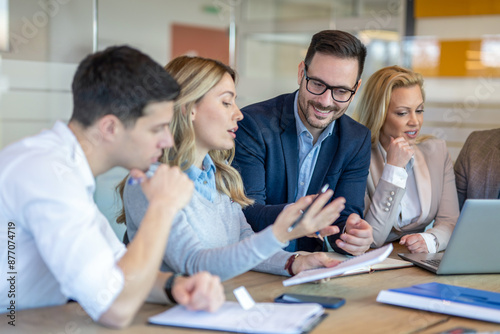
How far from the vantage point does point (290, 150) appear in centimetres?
256

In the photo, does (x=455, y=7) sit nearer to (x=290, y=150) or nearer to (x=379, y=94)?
(x=379, y=94)

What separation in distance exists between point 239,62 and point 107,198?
9.84ft

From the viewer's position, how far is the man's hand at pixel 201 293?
1411mm

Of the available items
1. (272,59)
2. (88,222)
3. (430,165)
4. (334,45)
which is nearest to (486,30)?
(272,59)

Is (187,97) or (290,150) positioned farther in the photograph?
(290,150)

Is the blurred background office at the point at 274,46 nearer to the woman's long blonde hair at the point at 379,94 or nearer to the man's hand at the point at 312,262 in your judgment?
the woman's long blonde hair at the point at 379,94

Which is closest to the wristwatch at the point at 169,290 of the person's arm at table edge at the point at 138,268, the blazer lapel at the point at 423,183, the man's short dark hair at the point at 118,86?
the person's arm at table edge at the point at 138,268

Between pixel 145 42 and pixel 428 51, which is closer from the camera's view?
pixel 428 51

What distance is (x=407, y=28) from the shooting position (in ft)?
18.6

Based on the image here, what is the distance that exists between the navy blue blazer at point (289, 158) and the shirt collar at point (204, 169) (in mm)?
373

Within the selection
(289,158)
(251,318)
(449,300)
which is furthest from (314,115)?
(251,318)

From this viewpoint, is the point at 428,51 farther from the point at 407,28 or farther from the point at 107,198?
the point at 107,198

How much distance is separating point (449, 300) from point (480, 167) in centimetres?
145

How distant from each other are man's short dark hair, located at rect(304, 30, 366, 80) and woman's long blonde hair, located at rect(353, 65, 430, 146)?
304 millimetres
